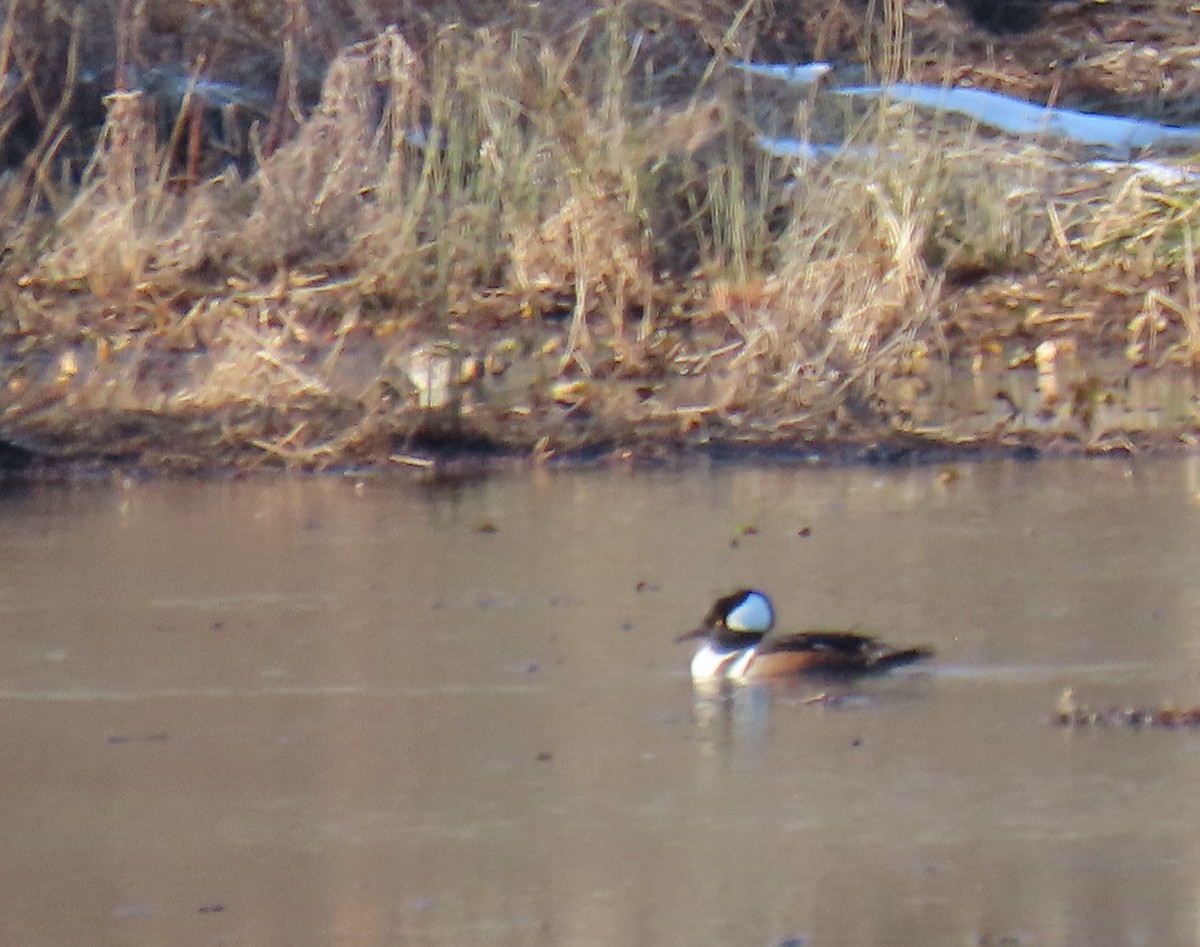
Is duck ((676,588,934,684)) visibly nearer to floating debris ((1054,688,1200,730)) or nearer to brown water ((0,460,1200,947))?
brown water ((0,460,1200,947))

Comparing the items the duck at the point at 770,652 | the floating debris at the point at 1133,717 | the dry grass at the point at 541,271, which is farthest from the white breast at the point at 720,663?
the dry grass at the point at 541,271

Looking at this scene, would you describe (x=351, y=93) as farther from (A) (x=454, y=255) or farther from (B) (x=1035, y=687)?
(B) (x=1035, y=687)

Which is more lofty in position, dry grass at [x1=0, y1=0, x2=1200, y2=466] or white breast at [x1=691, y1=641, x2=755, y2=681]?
dry grass at [x1=0, y1=0, x2=1200, y2=466]

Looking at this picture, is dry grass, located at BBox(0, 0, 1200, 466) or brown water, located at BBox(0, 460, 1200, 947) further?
dry grass, located at BBox(0, 0, 1200, 466)

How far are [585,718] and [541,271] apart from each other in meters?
6.42

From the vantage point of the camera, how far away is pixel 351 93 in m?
13.3

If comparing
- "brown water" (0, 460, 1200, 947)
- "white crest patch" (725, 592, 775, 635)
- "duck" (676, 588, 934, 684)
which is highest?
"white crest patch" (725, 592, 775, 635)

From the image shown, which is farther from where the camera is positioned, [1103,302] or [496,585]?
[1103,302]

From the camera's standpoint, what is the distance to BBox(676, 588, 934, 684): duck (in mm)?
6578

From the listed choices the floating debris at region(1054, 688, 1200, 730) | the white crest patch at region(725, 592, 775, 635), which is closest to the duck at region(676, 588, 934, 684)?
the white crest patch at region(725, 592, 775, 635)

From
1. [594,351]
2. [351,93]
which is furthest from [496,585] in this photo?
[351,93]

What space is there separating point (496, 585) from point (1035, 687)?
1.92 m

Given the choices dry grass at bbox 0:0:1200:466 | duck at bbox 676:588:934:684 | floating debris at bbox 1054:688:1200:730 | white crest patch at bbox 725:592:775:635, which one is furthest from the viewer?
dry grass at bbox 0:0:1200:466

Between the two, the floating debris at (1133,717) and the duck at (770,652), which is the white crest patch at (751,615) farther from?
the floating debris at (1133,717)
